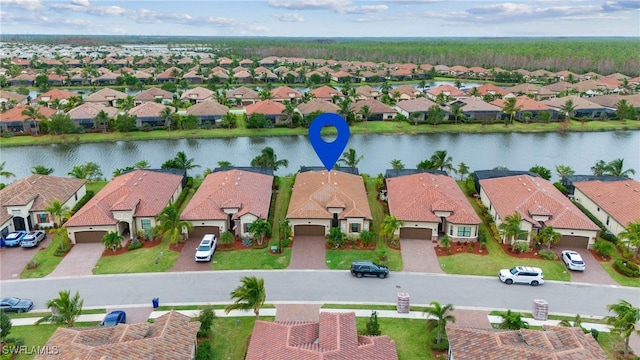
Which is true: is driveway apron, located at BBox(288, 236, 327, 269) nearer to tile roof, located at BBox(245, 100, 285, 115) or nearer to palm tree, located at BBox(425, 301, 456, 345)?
palm tree, located at BBox(425, 301, 456, 345)

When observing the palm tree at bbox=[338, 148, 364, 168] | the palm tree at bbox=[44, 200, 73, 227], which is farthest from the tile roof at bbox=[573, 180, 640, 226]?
the palm tree at bbox=[44, 200, 73, 227]

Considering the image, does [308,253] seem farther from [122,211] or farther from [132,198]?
[132,198]

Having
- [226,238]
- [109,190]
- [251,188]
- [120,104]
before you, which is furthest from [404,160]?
[120,104]

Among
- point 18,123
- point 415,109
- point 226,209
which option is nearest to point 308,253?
point 226,209

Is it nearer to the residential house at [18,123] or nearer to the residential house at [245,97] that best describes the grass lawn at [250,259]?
the residential house at [18,123]


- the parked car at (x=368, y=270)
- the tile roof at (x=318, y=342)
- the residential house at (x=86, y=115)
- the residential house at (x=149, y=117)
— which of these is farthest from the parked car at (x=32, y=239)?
the residential house at (x=86, y=115)

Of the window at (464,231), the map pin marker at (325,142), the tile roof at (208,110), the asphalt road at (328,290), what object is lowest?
the asphalt road at (328,290)

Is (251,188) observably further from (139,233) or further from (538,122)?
(538,122)
